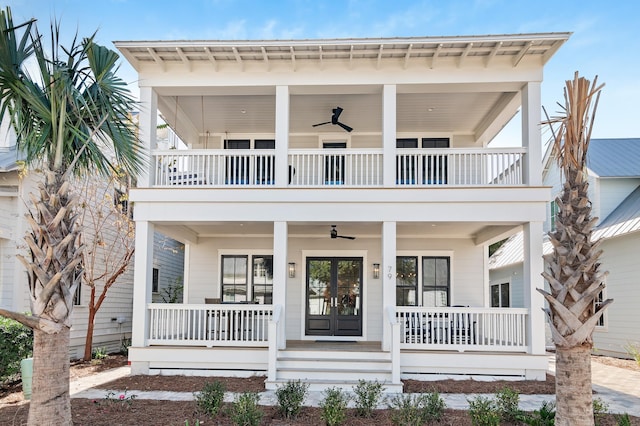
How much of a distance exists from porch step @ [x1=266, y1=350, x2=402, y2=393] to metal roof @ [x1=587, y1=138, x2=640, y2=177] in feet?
30.9

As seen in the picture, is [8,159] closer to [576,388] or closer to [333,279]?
[333,279]

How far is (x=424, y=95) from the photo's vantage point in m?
11.5

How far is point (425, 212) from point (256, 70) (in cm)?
455

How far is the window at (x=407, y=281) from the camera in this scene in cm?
1359

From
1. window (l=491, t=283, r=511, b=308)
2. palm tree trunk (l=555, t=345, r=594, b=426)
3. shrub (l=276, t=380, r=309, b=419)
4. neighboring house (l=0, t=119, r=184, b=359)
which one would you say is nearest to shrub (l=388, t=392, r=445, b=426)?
shrub (l=276, t=380, r=309, b=419)

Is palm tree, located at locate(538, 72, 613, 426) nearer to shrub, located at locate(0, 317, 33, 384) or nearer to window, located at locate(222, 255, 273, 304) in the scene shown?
shrub, located at locate(0, 317, 33, 384)

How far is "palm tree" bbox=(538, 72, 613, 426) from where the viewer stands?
17.0 feet

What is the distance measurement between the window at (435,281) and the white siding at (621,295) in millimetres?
4730

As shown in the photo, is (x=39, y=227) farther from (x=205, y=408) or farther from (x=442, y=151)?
(x=442, y=151)

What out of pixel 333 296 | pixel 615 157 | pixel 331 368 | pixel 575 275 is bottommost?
pixel 331 368

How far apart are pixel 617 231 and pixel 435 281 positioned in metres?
4.91

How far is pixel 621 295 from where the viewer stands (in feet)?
45.0

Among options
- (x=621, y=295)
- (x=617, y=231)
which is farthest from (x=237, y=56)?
(x=621, y=295)

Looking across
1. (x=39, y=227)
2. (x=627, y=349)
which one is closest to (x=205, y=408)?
(x=39, y=227)
